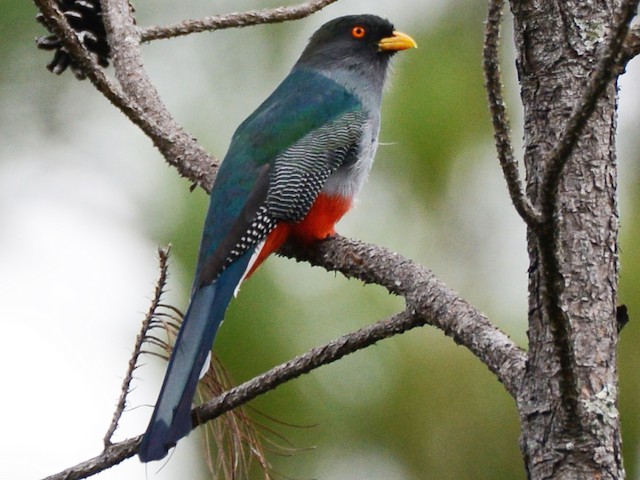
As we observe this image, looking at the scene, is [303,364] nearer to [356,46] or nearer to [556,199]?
[556,199]

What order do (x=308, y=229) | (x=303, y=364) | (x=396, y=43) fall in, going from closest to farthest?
(x=303, y=364)
(x=308, y=229)
(x=396, y=43)

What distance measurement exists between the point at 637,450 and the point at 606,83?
Result: 8.47ft

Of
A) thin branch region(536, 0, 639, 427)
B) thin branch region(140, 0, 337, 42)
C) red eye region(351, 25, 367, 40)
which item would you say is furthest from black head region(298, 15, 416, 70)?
thin branch region(536, 0, 639, 427)

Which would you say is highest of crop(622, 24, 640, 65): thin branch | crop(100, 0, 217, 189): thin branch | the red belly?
crop(100, 0, 217, 189): thin branch

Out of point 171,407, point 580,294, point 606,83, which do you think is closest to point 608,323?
point 580,294

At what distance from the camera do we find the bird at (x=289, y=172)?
3584 mm

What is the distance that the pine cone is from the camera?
405 cm

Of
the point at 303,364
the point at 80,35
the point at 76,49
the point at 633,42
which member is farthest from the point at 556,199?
the point at 80,35

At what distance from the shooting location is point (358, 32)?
198 inches

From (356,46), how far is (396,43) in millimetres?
189

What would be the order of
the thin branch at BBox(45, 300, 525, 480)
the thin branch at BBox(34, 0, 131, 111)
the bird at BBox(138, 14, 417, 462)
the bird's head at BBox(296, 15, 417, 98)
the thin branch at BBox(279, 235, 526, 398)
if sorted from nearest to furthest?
the thin branch at BBox(279, 235, 526, 398), the thin branch at BBox(45, 300, 525, 480), the thin branch at BBox(34, 0, 131, 111), the bird at BBox(138, 14, 417, 462), the bird's head at BBox(296, 15, 417, 98)

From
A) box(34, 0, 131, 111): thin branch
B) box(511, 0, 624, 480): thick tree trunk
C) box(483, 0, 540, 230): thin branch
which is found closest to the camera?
box(483, 0, 540, 230): thin branch

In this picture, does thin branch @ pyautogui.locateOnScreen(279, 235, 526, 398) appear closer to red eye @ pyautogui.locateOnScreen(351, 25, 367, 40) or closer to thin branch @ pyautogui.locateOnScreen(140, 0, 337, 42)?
thin branch @ pyautogui.locateOnScreen(140, 0, 337, 42)

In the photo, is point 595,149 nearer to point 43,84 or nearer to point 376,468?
point 376,468
